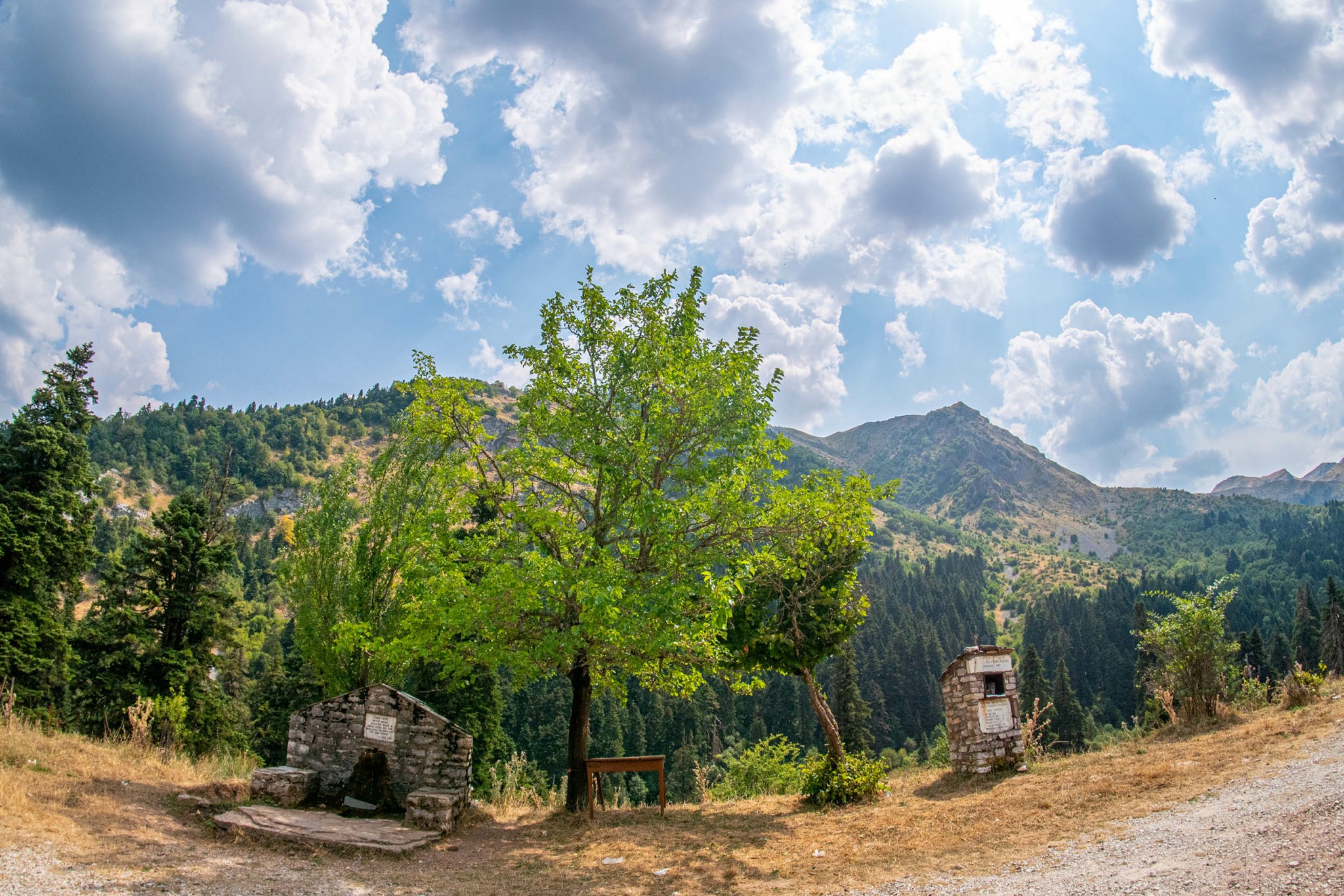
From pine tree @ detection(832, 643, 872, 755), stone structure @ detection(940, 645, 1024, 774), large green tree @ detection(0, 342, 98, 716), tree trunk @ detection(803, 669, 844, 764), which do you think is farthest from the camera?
pine tree @ detection(832, 643, 872, 755)

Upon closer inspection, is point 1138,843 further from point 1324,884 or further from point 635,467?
point 635,467

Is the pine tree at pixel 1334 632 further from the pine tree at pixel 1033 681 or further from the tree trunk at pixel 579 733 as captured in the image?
the tree trunk at pixel 579 733

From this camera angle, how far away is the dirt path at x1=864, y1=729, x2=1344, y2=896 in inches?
219

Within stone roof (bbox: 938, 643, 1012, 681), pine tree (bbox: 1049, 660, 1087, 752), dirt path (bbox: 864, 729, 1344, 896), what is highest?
stone roof (bbox: 938, 643, 1012, 681)

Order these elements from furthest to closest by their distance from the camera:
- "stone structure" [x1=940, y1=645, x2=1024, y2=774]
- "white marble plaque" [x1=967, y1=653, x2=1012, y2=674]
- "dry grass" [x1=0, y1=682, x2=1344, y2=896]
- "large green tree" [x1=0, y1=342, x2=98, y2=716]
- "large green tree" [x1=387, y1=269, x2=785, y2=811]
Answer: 1. "large green tree" [x1=0, y1=342, x2=98, y2=716]
2. "white marble plaque" [x1=967, y1=653, x2=1012, y2=674]
3. "stone structure" [x1=940, y1=645, x2=1024, y2=774]
4. "large green tree" [x1=387, y1=269, x2=785, y2=811]
5. "dry grass" [x1=0, y1=682, x2=1344, y2=896]

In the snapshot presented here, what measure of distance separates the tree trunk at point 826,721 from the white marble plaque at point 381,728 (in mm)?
7329

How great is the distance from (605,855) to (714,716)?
64.1m

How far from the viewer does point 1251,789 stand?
8.00m

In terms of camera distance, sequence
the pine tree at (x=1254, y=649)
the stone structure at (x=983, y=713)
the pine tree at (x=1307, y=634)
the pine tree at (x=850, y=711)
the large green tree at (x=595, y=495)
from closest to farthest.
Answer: the large green tree at (x=595, y=495), the stone structure at (x=983, y=713), the pine tree at (x=850, y=711), the pine tree at (x=1254, y=649), the pine tree at (x=1307, y=634)

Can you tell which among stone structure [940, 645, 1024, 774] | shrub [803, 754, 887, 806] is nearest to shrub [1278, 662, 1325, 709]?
stone structure [940, 645, 1024, 774]

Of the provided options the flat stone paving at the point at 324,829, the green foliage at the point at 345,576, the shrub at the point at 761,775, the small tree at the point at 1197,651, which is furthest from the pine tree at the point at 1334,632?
the flat stone paving at the point at 324,829

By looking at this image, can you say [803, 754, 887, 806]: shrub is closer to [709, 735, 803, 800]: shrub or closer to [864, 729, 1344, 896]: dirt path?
[864, 729, 1344, 896]: dirt path

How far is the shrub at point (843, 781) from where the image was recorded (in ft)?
40.3

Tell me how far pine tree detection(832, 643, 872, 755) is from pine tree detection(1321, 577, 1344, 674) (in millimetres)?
28247
